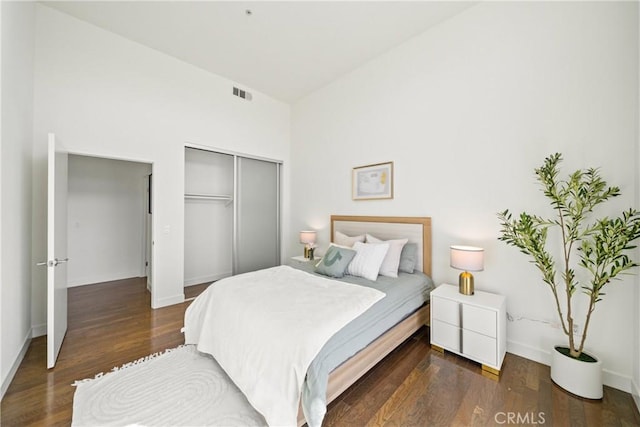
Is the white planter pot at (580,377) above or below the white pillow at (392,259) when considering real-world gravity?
below

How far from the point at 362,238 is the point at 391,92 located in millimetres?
2005

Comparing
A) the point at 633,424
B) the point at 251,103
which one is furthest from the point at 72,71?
the point at 633,424

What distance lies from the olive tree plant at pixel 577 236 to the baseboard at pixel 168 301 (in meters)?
4.03

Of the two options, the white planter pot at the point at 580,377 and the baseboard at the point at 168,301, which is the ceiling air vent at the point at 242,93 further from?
the white planter pot at the point at 580,377

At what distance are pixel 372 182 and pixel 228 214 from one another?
110 inches

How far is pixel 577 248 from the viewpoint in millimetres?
2004

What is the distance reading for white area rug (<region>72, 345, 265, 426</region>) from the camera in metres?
1.55

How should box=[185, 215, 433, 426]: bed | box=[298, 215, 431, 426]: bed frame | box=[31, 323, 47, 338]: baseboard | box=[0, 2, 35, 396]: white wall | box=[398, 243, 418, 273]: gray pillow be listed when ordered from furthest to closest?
1. box=[398, 243, 418, 273]: gray pillow
2. box=[31, 323, 47, 338]: baseboard
3. box=[0, 2, 35, 396]: white wall
4. box=[298, 215, 431, 426]: bed frame
5. box=[185, 215, 433, 426]: bed

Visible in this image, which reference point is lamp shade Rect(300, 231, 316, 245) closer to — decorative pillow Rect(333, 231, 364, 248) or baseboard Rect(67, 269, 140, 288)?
decorative pillow Rect(333, 231, 364, 248)

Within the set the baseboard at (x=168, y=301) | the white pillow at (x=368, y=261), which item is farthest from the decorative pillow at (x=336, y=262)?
the baseboard at (x=168, y=301)

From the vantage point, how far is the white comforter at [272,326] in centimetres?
143

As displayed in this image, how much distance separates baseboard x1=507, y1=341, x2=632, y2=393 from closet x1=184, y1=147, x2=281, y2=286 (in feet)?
12.1

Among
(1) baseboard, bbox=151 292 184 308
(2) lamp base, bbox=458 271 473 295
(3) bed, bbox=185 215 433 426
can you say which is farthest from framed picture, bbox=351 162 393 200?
(1) baseboard, bbox=151 292 184 308

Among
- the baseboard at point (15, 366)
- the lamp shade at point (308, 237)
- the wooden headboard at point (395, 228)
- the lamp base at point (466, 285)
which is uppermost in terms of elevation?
the wooden headboard at point (395, 228)
